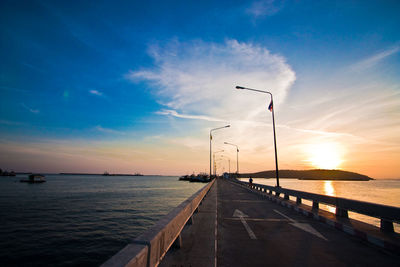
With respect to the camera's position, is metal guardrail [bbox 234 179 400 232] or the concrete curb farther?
metal guardrail [bbox 234 179 400 232]

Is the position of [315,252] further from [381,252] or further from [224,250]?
[224,250]

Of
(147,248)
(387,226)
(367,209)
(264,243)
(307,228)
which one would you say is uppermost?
(147,248)

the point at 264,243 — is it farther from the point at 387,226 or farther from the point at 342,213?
the point at 342,213

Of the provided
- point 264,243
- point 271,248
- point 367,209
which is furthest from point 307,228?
point 271,248

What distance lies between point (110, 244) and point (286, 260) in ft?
39.0

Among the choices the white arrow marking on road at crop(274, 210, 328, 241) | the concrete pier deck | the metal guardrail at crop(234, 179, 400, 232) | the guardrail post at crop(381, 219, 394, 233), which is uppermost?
the metal guardrail at crop(234, 179, 400, 232)

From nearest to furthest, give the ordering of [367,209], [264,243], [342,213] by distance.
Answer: [264,243], [367,209], [342,213]

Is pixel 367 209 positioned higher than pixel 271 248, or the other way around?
pixel 367 209

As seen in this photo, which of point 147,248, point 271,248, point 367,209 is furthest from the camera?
point 367,209

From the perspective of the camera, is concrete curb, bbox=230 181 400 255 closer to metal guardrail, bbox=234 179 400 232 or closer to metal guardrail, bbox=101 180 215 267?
metal guardrail, bbox=234 179 400 232

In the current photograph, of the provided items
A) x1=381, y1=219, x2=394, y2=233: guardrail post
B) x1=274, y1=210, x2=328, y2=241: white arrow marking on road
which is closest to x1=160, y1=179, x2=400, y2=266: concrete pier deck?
x1=274, y1=210, x2=328, y2=241: white arrow marking on road

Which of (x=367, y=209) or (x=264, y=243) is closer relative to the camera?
(x=264, y=243)

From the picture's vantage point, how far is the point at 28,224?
17891 millimetres

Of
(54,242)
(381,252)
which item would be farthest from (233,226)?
(54,242)
